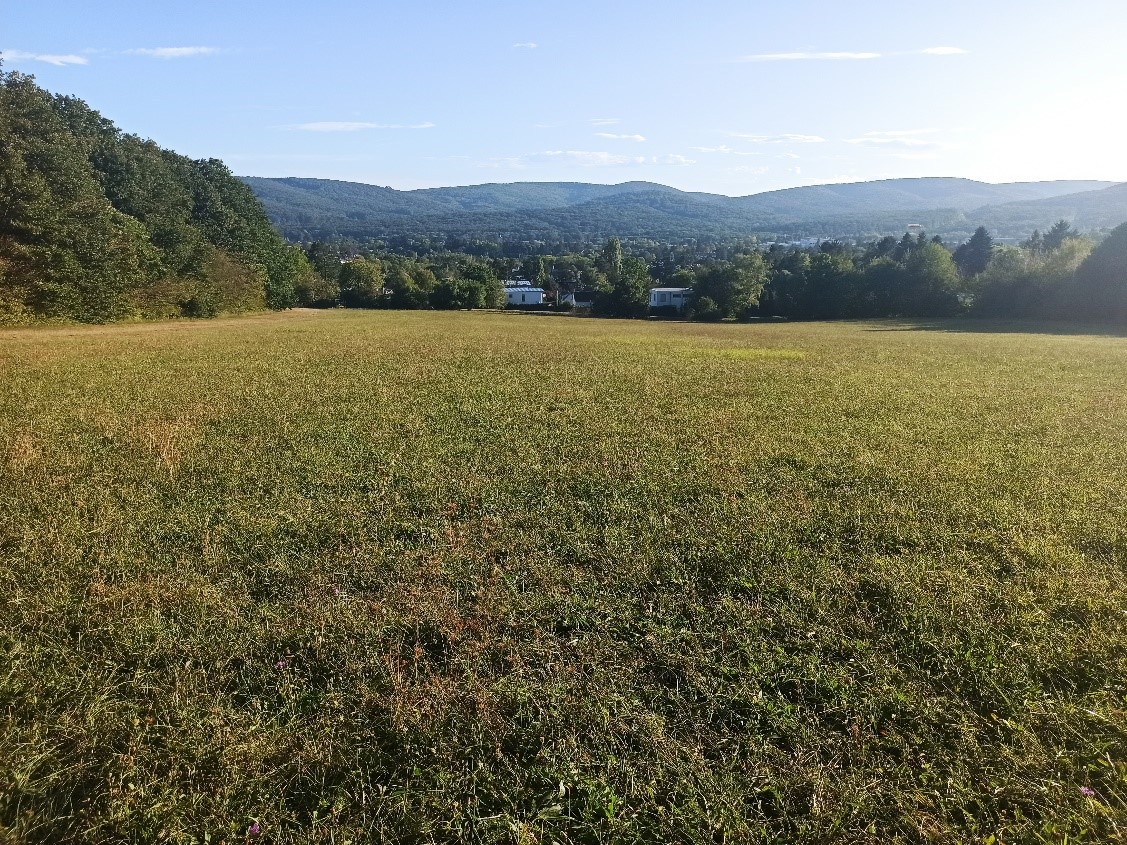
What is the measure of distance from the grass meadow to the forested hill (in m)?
37.7

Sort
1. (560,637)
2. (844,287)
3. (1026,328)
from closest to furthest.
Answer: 1. (560,637)
2. (1026,328)
3. (844,287)

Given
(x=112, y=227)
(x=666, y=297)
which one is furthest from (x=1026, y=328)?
(x=112, y=227)

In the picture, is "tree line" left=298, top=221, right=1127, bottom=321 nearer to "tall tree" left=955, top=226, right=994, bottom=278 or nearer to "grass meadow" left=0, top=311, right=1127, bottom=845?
"tall tree" left=955, top=226, right=994, bottom=278

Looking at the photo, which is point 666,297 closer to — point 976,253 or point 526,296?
point 526,296

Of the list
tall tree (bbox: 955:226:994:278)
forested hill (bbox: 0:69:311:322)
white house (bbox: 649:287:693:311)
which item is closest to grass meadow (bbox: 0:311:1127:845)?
forested hill (bbox: 0:69:311:322)

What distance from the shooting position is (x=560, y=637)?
5.54 m

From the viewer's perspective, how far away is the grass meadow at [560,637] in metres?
3.82

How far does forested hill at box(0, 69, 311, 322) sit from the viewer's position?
132 ft

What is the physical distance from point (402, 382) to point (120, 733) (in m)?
16.1

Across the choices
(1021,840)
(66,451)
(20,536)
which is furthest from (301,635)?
(66,451)

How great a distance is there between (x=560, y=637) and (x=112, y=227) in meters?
55.3

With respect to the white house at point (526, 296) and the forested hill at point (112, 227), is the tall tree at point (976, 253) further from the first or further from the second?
the forested hill at point (112, 227)

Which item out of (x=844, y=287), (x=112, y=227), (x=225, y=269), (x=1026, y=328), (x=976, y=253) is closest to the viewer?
(x=112, y=227)

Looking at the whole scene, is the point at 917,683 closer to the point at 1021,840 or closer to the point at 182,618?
the point at 1021,840
